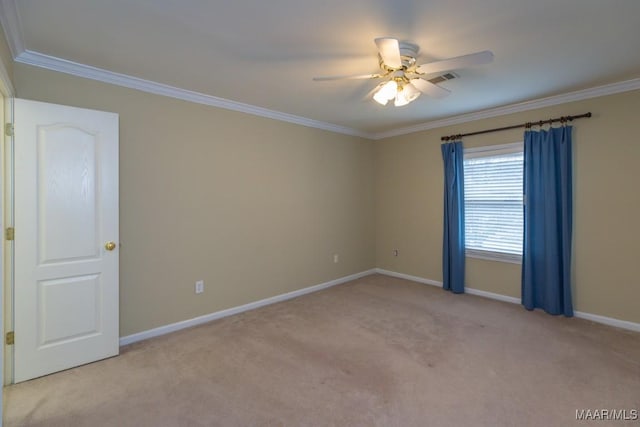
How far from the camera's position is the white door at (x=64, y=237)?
7.70 ft

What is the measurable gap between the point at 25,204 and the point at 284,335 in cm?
236

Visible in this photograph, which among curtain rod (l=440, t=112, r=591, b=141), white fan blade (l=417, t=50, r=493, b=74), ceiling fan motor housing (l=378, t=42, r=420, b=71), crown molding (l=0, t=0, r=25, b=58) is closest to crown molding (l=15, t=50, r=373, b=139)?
crown molding (l=0, t=0, r=25, b=58)

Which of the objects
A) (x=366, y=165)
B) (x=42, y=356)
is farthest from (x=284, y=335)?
(x=366, y=165)

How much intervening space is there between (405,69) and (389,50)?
530mm

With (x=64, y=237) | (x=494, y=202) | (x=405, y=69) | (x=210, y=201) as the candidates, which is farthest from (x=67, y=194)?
(x=494, y=202)

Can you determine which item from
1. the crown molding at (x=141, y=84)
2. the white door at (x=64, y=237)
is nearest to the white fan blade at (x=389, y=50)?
the crown molding at (x=141, y=84)

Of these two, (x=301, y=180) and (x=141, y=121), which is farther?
(x=301, y=180)

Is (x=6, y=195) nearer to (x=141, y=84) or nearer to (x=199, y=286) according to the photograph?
(x=141, y=84)

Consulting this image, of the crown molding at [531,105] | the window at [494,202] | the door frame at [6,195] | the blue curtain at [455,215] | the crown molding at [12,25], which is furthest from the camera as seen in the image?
the blue curtain at [455,215]

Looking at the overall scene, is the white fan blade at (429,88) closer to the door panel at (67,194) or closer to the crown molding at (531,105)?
the crown molding at (531,105)

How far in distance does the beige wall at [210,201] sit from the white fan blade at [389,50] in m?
2.15

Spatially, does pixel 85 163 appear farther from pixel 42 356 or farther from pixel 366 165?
pixel 366 165

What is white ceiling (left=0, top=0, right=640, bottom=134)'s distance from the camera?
1902 mm

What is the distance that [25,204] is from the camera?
235 cm
